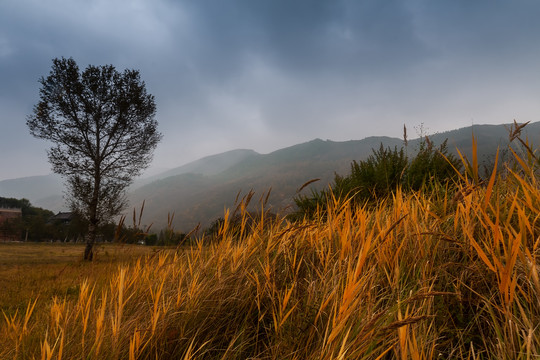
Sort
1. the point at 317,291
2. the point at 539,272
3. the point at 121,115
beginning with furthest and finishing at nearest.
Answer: the point at 121,115 < the point at 317,291 < the point at 539,272

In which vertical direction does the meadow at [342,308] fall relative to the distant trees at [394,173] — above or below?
below

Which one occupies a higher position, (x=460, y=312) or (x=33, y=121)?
(x=33, y=121)

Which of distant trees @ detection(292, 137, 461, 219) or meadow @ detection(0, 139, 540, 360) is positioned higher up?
distant trees @ detection(292, 137, 461, 219)

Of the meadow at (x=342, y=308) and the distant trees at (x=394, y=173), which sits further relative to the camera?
the distant trees at (x=394, y=173)

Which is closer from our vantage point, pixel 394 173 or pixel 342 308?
pixel 342 308

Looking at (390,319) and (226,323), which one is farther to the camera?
(226,323)

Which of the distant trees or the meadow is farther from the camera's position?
the distant trees

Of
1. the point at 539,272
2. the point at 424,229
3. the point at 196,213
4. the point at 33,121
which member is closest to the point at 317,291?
the point at 424,229

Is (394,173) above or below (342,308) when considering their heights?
above

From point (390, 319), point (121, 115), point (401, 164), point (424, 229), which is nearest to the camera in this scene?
point (390, 319)

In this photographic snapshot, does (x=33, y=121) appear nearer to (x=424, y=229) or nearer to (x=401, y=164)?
(x=401, y=164)

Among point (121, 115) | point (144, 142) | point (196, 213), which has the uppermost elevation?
point (121, 115)

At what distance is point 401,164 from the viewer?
628cm

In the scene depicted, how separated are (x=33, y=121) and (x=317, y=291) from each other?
18793mm
